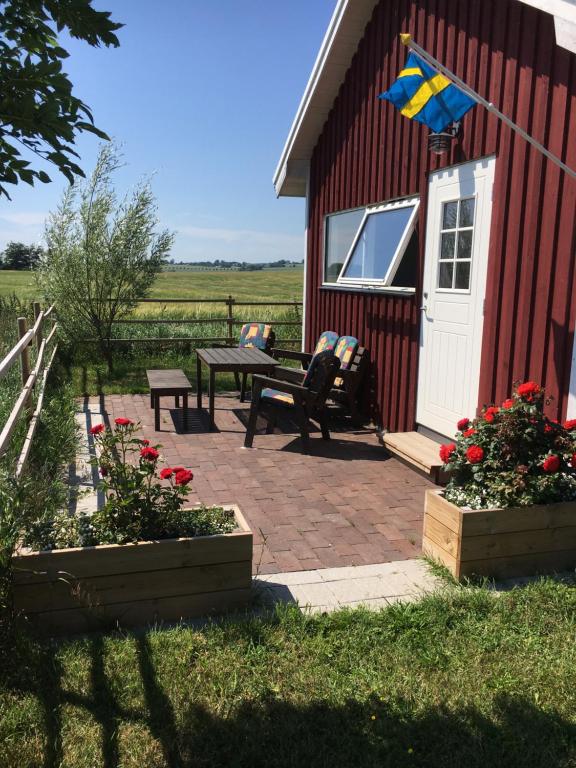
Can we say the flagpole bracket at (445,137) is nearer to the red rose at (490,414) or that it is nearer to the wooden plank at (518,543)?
the red rose at (490,414)

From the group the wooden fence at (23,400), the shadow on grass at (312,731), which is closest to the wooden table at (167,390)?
the wooden fence at (23,400)

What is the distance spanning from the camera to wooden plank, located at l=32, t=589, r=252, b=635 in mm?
2922

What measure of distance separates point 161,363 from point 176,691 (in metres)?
9.57

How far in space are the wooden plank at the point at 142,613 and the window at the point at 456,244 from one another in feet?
11.6

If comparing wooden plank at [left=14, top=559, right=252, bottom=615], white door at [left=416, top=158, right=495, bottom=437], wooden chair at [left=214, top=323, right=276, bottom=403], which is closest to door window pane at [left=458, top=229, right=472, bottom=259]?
white door at [left=416, top=158, right=495, bottom=437]

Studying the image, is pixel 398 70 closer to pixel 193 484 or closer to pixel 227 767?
pixel 193 484

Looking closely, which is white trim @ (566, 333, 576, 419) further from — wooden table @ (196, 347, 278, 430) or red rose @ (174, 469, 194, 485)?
wooden table @ (196, 347, 278, 430)

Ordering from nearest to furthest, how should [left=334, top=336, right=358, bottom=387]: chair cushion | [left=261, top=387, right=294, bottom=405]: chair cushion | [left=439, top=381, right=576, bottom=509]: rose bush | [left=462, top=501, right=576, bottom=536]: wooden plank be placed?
[left=462, top=501, right=576, bottom=536]: wooden plank < [left=439, top=381, right=576, bottom=509]: rose bush < [left=261, top=387, right=294, bottom=405]: chair cushion < [left=334, top=336, right=358, bottom=387]: chair cushion

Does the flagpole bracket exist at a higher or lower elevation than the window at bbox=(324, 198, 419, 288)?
higher

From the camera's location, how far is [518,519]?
355cm

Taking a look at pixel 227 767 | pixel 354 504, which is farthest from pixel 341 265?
pixel 227 767

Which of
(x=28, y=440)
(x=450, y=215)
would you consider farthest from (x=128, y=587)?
(x=450, y=215)

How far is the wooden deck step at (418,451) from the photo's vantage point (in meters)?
5.04

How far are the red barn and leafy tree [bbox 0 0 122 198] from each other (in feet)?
10.4
